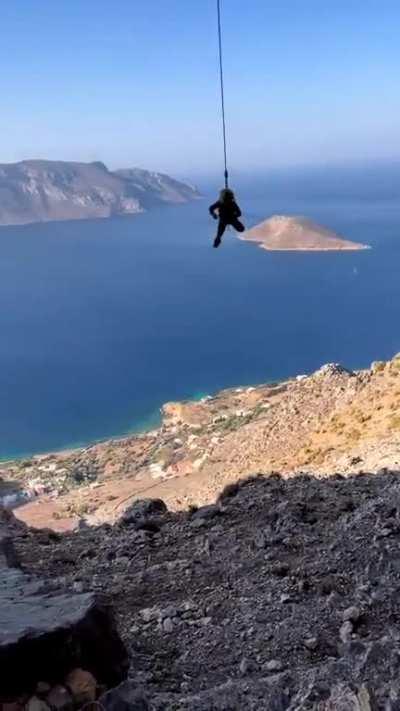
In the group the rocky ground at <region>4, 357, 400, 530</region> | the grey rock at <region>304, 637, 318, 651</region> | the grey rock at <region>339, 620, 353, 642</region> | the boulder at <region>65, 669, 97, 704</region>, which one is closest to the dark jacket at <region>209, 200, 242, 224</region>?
the rocky ground at <region>4, 357, 400, 530</region>

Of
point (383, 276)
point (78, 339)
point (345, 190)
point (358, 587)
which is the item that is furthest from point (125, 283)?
A: point (345, 190)

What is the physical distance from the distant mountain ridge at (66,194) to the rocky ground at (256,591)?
14849 centimetres

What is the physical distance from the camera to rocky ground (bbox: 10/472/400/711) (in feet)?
11.2

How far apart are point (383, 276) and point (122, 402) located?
38778mm

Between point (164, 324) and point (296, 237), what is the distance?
129ft

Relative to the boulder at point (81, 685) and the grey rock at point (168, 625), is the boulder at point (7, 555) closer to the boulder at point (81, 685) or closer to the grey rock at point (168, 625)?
the grey rock at point (168, 625)

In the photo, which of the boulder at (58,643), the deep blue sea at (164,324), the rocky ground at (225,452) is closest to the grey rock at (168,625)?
the boulder at (58,643)

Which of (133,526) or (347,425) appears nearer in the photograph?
(133,526)

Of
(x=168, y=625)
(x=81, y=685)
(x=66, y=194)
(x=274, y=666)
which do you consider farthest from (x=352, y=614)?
(x=66, y=194)

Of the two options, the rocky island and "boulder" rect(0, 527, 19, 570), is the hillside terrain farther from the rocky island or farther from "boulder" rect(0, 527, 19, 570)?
the rocky island

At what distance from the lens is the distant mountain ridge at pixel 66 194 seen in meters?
155

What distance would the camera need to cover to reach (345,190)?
180 metres

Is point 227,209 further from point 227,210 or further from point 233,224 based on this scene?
point 233,224

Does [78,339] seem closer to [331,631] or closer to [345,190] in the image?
[331,631]
